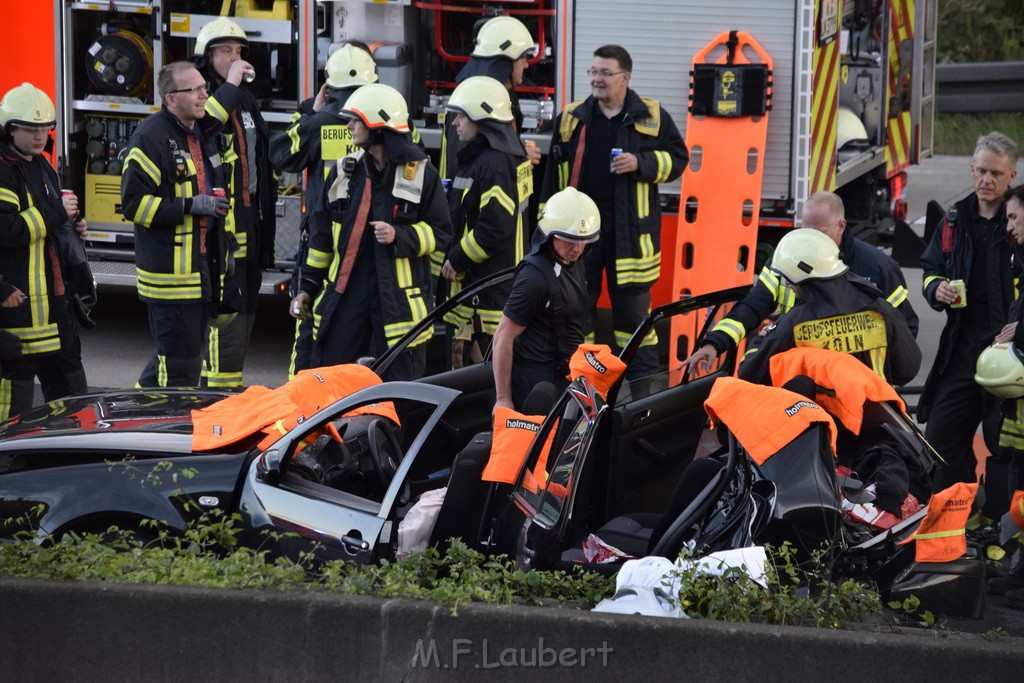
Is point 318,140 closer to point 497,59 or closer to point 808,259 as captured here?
point 497,59

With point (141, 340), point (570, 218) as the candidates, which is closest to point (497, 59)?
point (570, 218)

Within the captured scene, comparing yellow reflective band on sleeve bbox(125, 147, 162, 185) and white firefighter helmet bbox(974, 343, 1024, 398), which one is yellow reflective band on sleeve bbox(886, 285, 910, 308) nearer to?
white firefighter helmet bbox(974, 343, 1024, 398)

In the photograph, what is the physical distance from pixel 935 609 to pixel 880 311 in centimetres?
126

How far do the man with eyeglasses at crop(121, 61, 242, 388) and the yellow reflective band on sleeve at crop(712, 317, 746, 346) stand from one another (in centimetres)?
277

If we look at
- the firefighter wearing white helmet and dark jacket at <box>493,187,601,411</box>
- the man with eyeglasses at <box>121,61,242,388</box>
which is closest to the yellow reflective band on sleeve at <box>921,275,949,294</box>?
the firefighter wearing white helmet and dark jacket at <box>493,187,601,411</box>

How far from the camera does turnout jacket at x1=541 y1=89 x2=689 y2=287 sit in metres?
7.40

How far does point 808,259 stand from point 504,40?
313cm

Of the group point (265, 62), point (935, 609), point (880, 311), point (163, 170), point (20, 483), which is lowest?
point (935, 609)

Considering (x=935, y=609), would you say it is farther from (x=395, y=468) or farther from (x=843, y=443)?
(x=395, y=468)

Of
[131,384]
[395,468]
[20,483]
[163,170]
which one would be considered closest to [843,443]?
[395,468]

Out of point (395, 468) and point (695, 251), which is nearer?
point (395, 468)

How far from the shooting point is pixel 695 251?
7906 millimetres

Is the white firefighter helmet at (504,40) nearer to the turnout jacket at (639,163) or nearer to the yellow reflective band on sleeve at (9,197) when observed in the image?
the turnout jacket at (639,163)

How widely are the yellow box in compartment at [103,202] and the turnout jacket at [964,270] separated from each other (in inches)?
209
